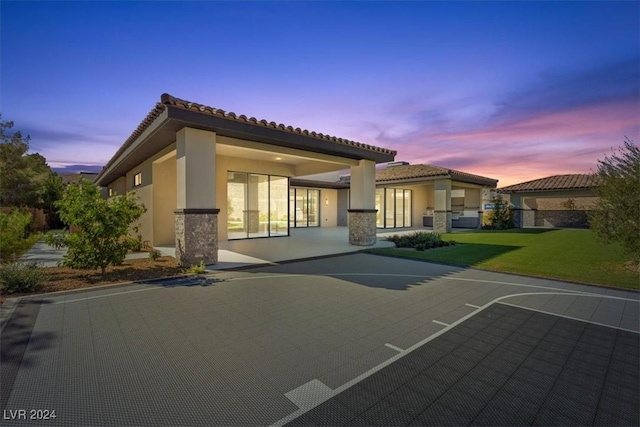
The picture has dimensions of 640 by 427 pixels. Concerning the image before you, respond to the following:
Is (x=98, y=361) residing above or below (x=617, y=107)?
below

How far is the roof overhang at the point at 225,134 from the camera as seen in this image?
312 inches

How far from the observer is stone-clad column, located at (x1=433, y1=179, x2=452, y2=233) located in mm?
20344

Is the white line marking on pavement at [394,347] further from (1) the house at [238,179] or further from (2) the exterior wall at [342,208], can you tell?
(2) the exterior wall at [342,208]

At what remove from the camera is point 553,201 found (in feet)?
85.6

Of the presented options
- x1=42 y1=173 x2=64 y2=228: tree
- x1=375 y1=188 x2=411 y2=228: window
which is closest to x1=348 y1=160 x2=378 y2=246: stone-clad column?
x1=375 y1=188 x2=411 y2=228: window

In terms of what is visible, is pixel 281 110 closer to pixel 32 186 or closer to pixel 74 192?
pixel 74 192

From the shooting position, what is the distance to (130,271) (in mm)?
7969

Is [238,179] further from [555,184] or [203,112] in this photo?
[555,184]

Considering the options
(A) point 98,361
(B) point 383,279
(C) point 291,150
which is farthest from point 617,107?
(A) point 98,361

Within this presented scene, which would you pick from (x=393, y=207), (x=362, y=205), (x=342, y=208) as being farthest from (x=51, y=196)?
(x=393, y=207)

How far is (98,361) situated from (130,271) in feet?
17.6

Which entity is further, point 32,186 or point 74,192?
point 32,186

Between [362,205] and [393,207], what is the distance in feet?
43.3

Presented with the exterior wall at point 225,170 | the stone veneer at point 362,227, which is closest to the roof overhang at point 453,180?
the stone veneer at point 362,227
